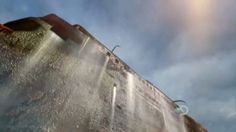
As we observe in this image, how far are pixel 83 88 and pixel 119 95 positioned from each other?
1.10m

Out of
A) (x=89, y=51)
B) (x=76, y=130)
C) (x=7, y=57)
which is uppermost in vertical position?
(x=89, y=51)

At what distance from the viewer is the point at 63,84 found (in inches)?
144

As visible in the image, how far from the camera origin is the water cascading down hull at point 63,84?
9.78ft

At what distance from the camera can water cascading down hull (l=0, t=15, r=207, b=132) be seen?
9.78 feet

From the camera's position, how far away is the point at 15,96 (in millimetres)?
2914

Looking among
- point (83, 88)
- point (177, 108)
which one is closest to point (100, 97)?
point (83, 88)

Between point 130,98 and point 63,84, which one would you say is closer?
point 63,84

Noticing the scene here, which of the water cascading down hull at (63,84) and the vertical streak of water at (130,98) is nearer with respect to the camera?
the water cascading down hull at (63,84)

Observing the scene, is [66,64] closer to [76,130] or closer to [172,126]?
[76,130]

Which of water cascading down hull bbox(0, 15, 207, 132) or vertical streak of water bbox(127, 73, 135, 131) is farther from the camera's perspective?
vertical streak of water bbox(127, 73, 135, 131)

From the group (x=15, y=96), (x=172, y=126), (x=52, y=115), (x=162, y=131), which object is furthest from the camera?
(x=172, y=126)

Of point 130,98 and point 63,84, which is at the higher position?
point 130,98

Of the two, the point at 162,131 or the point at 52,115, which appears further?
the point at 162,131

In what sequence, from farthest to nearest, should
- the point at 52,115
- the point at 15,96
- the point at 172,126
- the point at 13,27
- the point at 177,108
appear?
the point at 177,108, the point at 172,126, the point at 13,27, the point at 52,115, the point at 15,96
